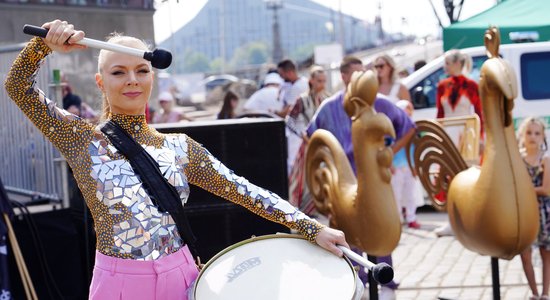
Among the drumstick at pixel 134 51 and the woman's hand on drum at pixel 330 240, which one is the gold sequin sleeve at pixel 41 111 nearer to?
the drumstick at pixel 134 51

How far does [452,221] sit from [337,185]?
0.72 m

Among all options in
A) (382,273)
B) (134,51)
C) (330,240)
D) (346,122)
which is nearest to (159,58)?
(134,51)

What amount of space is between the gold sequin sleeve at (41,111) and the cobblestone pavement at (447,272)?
3.65m

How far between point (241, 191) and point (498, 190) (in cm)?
237

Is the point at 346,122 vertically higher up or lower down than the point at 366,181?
higher up

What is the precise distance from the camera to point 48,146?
239 inches

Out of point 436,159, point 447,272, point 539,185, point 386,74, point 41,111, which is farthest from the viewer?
point 386,74

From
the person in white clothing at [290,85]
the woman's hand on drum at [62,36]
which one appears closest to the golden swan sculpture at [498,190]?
the woman's hand on drum at [62,36]

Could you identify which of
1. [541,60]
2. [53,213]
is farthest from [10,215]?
[541,60]

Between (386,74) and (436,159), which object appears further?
(386,74)

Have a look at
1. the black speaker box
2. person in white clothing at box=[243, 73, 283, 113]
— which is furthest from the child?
person in white clothing at box=[243, 73, 283, 113]

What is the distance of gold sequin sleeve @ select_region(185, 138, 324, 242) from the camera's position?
341 cm

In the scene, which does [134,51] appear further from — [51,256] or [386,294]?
[386,294]

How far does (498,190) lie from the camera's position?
5441 mm
